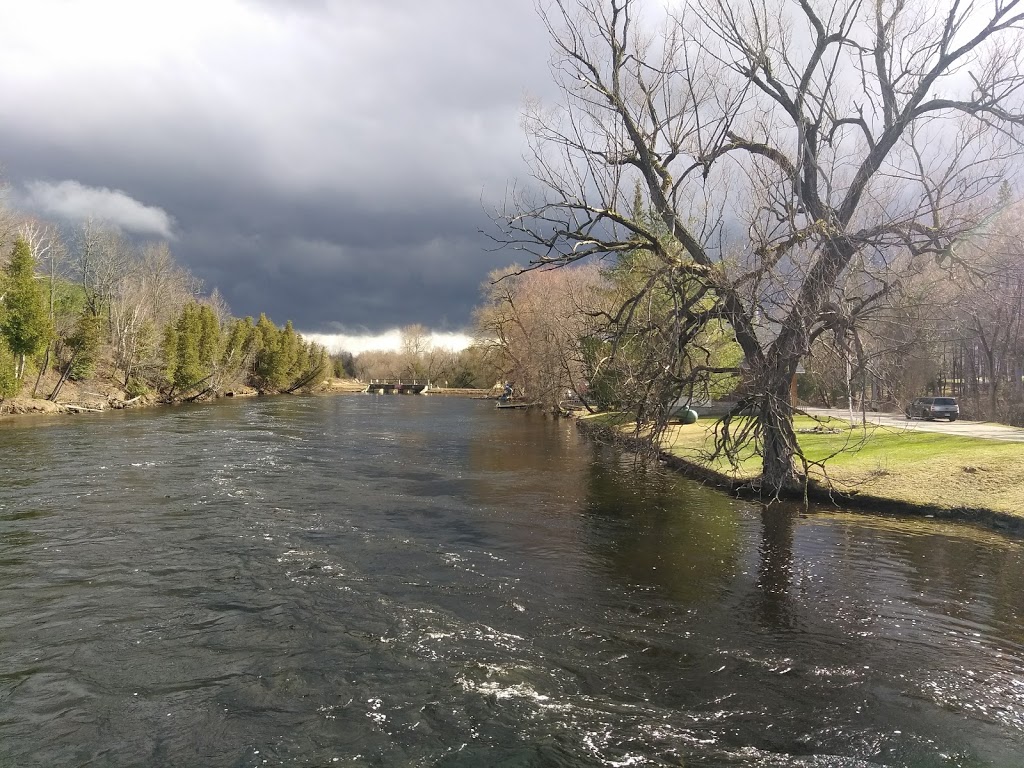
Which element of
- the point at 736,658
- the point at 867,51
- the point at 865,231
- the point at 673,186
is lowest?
the point at 736,658

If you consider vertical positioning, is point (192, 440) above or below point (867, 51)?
below

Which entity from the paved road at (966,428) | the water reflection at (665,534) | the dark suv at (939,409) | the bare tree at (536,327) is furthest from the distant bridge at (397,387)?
the water reflection at (665,534)

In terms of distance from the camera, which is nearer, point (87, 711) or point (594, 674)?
point (87, 711)

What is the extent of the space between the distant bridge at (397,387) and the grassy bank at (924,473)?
108222 millimetres

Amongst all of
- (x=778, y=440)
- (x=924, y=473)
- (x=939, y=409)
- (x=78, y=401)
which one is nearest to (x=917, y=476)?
(x=924, y=473)

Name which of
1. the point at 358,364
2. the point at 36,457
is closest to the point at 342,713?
the point at 36,457

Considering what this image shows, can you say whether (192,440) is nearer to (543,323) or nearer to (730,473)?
(730,473)

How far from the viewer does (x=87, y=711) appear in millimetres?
5730

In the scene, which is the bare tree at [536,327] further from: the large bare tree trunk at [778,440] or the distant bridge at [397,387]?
the distant bridge at [397,387]

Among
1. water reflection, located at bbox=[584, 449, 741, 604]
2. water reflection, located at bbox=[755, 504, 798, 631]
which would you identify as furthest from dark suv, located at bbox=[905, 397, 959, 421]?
water reflection, located at bbox=[755, 504, 798, 631]

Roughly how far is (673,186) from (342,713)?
42.6ft

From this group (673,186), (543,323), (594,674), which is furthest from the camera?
(543,323)

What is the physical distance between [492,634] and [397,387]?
12728 centimetres

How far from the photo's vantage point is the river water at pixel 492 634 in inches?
215
